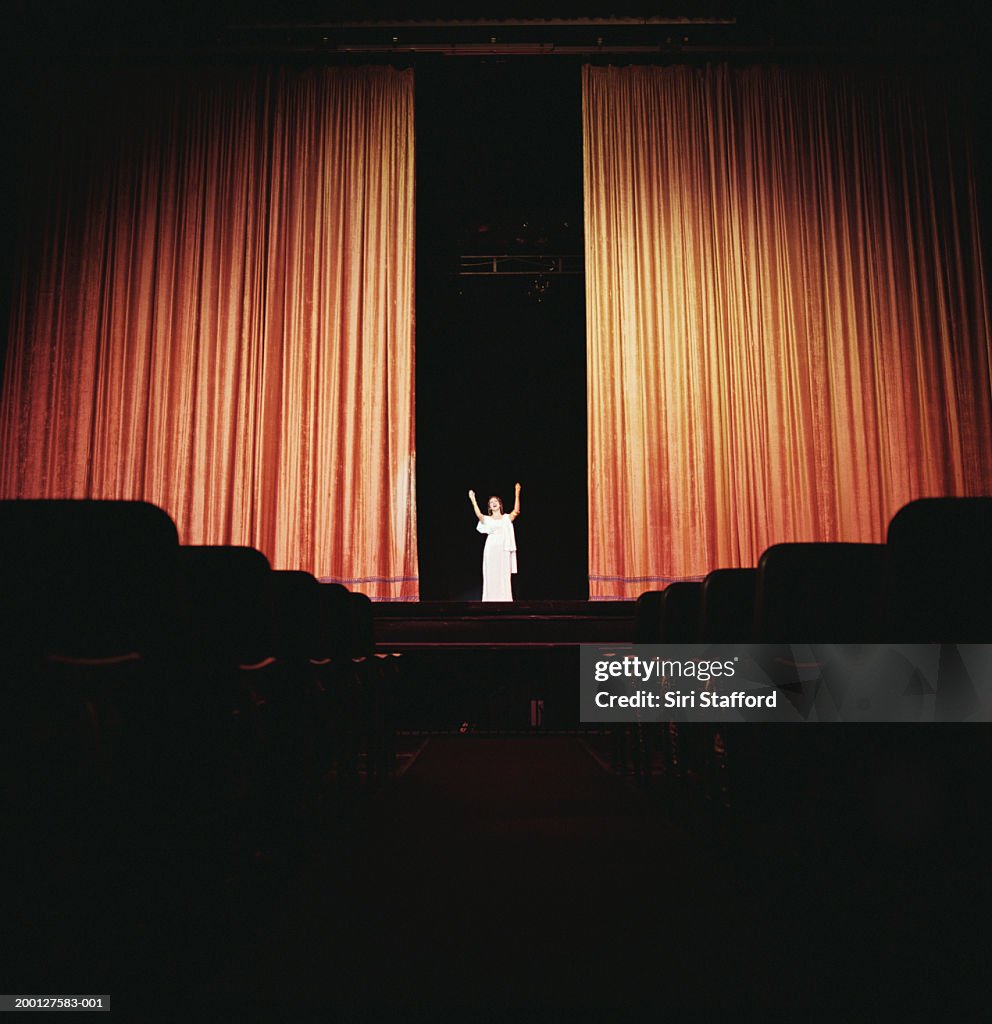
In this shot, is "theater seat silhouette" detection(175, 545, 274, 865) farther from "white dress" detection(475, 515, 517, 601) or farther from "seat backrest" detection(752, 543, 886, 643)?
"white dress" detection(475, 515, 517, 601)

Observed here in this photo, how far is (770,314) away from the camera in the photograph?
7.66 meters

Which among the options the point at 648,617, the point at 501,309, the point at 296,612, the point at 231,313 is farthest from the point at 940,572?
the point at 501,309

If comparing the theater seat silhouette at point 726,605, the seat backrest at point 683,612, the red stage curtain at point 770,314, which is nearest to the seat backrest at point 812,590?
the theater seat silhouette at point 726,605

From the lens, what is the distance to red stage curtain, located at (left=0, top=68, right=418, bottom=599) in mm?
7508

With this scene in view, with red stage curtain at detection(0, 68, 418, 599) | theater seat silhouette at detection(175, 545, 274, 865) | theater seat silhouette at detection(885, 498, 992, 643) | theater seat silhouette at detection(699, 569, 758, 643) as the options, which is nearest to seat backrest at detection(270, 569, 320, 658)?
theater seat silhouette at detection(175, 545, 274, 865)

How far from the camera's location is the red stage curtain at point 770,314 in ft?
24.5

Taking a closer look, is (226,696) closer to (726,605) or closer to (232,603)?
(232,603)

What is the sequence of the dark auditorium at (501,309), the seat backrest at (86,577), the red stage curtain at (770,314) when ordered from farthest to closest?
1. the red stage curtain at (770,314)
2. the dark auditorium at (501,309)
3. the seat backrest at (86,577)

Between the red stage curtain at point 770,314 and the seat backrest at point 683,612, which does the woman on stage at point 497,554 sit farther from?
the seat backrest at point 683,612

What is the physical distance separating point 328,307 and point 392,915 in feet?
21.7

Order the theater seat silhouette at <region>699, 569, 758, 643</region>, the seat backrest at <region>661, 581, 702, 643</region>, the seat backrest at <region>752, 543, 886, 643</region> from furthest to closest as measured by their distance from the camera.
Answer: the seat backrest at <region>661, 581, 702, 643</region>
the theater seat silhouette at <region>699, 569, 758, 643</region>
the seat backrest at <region>752, 543, 886, 643</region>

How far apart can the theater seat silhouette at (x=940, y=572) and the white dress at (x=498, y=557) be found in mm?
7044

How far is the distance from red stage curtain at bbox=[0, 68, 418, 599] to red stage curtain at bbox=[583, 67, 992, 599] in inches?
71.8

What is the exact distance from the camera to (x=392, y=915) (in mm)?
1801
